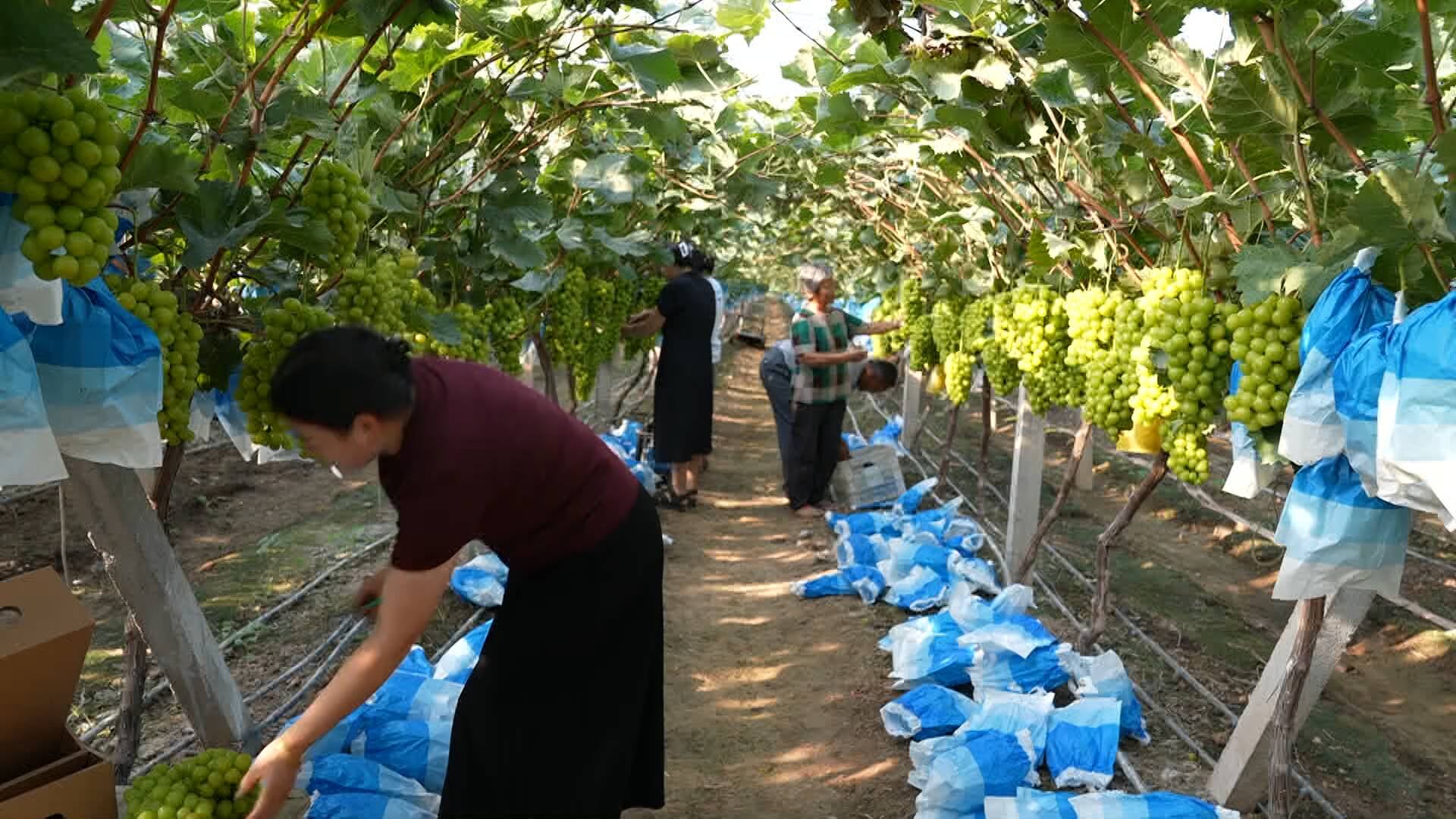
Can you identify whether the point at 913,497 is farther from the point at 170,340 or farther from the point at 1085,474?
the point at 170,340

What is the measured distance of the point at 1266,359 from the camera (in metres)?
2.24

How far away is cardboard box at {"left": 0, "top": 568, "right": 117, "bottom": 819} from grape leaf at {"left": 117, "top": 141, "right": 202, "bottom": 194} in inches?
39.8

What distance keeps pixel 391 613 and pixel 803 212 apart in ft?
24.2

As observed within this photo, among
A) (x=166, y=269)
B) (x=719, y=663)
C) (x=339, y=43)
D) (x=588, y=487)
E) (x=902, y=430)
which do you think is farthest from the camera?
(x=902, y=430)

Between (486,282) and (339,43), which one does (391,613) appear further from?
(486,282)

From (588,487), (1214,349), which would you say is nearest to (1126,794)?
(1214,349)

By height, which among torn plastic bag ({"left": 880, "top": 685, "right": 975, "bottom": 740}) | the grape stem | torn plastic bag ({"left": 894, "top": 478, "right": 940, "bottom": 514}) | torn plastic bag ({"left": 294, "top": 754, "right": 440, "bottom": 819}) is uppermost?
the grape stem

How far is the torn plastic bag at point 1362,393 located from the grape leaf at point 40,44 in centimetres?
228

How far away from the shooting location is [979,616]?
4.38 metres

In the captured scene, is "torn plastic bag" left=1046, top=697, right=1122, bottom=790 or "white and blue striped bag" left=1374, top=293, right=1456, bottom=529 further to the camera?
"torn plastic bag" left=1046, top=697, right=1122, bottom=790

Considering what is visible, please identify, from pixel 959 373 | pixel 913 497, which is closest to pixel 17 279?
pixel 959 373

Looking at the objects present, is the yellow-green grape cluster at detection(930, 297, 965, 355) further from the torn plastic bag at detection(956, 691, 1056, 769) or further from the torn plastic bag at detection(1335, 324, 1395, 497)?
the torn plastic bag at detection(1335, 324, 1395, 497)

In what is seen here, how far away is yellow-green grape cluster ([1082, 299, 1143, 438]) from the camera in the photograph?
9.57ft

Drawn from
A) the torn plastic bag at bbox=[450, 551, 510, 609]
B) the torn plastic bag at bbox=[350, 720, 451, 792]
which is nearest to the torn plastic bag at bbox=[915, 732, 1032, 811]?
the torn plastic bag at bbox=[350, 720, 451, 792]
